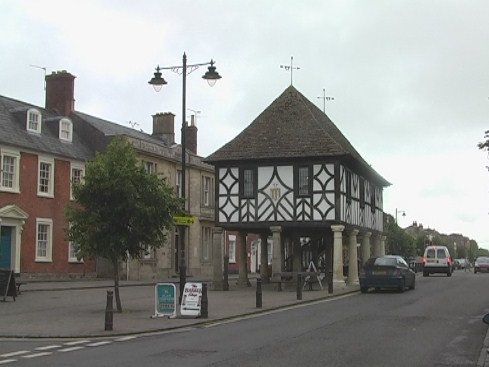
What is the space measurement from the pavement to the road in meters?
0.88

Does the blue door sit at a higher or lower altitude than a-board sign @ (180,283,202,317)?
higher

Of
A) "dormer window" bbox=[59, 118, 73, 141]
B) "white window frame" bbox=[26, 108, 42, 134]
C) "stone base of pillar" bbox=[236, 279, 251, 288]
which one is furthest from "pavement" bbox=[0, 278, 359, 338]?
"dormer window" bbox=[59, 118, 73, 141]

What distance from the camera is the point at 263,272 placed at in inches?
1446

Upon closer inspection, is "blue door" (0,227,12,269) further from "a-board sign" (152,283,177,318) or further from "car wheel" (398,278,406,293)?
"car wheel" (398,278,406,293)

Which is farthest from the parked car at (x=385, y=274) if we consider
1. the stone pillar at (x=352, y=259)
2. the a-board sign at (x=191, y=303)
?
the a-board sign at (x=191, y=303)

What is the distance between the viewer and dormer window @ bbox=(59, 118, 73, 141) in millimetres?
39219

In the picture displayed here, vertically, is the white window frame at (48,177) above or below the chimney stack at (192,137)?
below

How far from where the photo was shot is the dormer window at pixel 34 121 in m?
36.7

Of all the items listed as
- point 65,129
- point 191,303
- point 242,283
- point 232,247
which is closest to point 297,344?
point 191,303

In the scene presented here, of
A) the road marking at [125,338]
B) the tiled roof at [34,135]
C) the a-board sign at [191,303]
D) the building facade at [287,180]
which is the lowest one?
the road marking at [125,338]

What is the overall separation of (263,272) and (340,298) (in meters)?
11.5

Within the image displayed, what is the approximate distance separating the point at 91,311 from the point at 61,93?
80.4 feet

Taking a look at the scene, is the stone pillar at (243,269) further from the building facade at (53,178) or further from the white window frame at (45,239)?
the white window frame at (45,239)

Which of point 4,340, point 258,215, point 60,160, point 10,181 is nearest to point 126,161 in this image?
point 4,340
